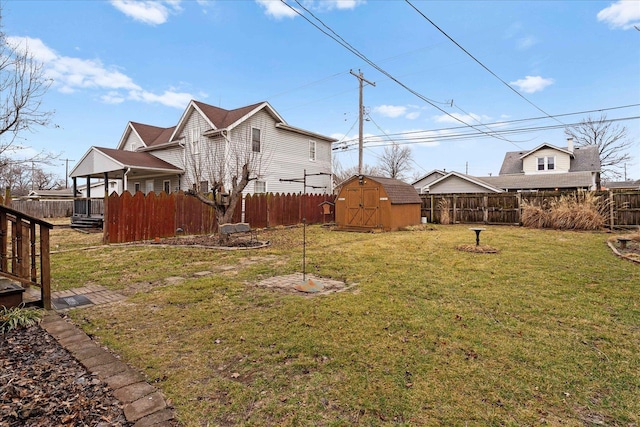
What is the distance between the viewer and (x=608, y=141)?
35.6 metres

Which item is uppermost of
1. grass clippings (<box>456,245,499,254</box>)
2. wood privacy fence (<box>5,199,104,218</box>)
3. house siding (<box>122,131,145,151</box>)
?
house siding (<box>122,131,145,151</box>)

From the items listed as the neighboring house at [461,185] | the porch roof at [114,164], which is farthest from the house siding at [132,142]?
the neighboring house at [461,185]

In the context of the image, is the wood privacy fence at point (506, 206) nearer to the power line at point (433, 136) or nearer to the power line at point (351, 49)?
the power line at point (351, 49)

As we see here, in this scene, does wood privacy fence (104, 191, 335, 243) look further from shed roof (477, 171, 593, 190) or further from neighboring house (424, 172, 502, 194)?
shed roof (477, 171, 593, 190)

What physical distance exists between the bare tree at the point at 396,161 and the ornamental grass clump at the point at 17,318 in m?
42.2

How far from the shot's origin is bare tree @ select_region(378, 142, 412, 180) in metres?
43.5

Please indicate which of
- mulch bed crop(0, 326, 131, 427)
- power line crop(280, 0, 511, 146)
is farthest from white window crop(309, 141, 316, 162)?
mulch bed crop(0, 326, 131, 427)

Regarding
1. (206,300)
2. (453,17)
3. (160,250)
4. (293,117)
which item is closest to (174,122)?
(293,117)

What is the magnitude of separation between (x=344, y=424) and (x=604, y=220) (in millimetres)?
15985

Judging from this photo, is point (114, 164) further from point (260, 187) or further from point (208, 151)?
point (260, 187)

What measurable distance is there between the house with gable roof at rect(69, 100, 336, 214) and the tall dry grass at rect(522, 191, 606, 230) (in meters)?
12.6

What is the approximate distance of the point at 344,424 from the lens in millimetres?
1950

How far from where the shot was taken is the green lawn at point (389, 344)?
2115 millimetres

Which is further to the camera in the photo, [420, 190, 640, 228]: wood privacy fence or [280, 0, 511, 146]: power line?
[420, 190, 640, 228]: wood privacy fence
